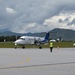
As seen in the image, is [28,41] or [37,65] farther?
[28,41]

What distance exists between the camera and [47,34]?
85312mm

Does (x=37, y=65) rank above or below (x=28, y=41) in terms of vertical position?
below

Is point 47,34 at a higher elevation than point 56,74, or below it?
higher

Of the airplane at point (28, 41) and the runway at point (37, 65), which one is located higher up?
the airplane at point (28, 41)

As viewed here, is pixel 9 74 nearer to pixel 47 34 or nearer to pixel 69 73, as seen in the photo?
pixel 69 73

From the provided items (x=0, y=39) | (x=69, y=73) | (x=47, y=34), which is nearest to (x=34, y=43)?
(x=47, y=34)

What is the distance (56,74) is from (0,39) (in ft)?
571

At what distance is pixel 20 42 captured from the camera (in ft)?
241

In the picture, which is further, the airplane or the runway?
the airplane

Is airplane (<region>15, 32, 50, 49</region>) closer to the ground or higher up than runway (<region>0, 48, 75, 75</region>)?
higher up

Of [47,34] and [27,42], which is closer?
[27,42]

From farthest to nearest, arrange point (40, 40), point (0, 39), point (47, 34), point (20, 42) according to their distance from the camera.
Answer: point (0, 39), point (47, 34), point (40, 40), point (20, 42)

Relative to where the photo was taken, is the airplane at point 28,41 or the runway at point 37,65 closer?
the runway at point 37,65

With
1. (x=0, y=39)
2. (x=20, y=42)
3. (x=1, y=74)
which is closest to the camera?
(x=1, y=74)
